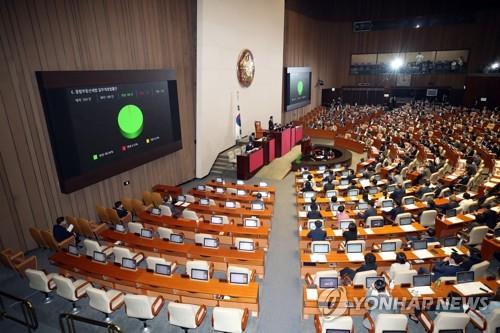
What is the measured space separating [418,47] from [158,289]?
39579 mm

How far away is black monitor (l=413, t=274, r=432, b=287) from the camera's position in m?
7.17

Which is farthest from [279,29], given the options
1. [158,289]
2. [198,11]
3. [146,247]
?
[158,289]

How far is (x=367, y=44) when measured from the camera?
1497 inches

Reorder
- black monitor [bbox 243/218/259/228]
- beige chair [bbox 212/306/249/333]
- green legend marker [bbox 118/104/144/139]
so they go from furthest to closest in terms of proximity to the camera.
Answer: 1. green legend marker [bbox 118/104/144/139]
2. black monitor [bbox 243/218/259/228]
3. beige chair [bbox 212/306/249/333]

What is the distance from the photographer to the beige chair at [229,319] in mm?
6168

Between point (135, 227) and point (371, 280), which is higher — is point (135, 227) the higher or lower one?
the lower one

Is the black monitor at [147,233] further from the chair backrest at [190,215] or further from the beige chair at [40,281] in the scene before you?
the beige chair at [40,281]

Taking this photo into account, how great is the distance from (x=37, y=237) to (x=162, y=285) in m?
5.64

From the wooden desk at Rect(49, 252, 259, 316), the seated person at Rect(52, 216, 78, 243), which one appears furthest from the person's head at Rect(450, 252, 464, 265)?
the seated person at Rect(52, 216, 78, 243)

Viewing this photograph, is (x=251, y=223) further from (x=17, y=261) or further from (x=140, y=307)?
(x=17, y=261)

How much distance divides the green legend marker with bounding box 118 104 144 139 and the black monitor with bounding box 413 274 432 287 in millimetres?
11343

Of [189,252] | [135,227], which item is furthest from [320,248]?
[135,227]

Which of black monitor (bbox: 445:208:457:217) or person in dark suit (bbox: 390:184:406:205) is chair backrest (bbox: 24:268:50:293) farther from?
black monitor (bbox: 445:208:457:217)

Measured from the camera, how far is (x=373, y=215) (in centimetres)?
1084
